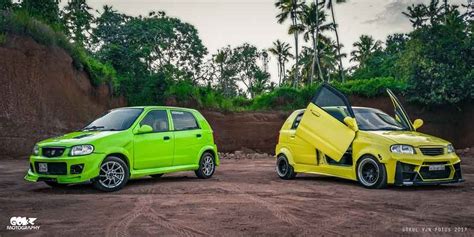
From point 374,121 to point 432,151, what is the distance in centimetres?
160

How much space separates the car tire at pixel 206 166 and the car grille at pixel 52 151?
146 inches

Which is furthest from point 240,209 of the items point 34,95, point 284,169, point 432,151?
point 34,95

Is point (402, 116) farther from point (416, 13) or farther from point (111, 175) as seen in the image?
point (416, 13)

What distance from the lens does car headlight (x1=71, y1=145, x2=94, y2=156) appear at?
29.1 ft

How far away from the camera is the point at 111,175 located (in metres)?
9.33

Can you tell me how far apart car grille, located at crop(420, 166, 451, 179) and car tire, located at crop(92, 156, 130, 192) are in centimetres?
602

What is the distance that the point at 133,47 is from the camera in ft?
96.9

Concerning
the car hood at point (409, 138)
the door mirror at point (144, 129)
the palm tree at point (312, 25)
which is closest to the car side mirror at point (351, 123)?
the car hood at point (409, 138)

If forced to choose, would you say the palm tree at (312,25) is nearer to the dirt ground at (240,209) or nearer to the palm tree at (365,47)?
the palm tree at (365,47)

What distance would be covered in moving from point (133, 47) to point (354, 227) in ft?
84.6

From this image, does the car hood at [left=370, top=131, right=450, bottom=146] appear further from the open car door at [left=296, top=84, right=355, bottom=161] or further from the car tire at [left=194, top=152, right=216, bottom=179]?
the car tire at [left=194, top=152, right=216, bottom=179]

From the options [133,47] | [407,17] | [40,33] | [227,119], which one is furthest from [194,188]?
[407,17]

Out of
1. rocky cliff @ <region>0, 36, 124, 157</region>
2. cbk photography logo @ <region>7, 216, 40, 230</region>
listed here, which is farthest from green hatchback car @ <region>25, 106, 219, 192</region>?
rocky cliff @ <region>0, 36, 124, 157</region>

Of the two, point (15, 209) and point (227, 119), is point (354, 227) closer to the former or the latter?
point (15, 209)
